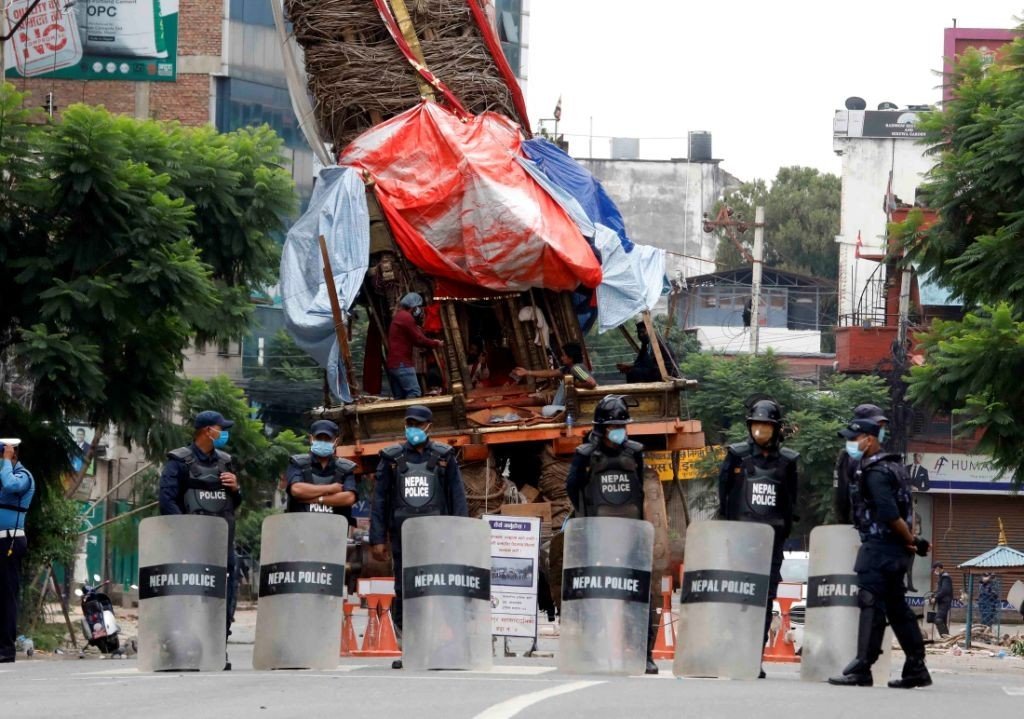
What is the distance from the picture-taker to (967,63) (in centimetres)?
2241

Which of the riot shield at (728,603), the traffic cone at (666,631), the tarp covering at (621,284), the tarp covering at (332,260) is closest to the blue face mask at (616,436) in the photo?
the riot shield at (728,603)

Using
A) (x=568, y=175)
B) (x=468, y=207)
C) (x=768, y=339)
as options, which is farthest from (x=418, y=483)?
(x=768, y=339)

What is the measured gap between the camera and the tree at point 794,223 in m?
85.0

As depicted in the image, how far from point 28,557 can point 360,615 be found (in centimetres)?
1224

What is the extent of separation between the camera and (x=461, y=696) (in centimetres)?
1076

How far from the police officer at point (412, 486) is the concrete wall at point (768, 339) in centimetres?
5607

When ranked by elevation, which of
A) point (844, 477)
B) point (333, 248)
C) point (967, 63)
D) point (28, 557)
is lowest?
point (28, 557)

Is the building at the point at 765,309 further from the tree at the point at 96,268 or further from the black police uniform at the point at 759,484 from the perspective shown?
the black police uniform at the point at 759,484

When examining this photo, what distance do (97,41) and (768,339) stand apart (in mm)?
39930

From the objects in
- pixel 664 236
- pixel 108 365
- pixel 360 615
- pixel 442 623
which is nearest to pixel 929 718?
pixel 442 623

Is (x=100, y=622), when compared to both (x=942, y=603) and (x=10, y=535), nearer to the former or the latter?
(x=10, y=535)

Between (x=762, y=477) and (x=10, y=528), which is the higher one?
(x=762, y=477)

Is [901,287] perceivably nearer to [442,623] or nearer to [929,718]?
[442,623]

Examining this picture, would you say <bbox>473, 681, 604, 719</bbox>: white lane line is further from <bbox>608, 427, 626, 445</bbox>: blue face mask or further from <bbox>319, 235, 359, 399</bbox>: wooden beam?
<bbox>319, 235, 359, 399</bbox>: wooden beam
